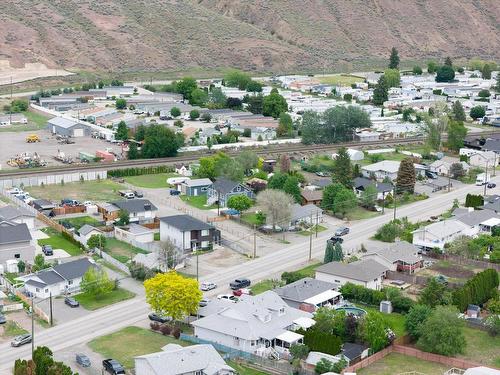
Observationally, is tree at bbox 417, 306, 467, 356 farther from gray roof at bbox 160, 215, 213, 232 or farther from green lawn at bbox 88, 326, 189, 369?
gray roof at bbox 160, 215, 213, 232

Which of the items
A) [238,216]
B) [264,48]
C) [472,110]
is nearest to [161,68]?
[264,48]

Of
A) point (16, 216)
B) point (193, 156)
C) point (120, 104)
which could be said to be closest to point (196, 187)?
point (193, 156)

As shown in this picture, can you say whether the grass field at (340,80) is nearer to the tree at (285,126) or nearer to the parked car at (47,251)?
the tree at (285,126)

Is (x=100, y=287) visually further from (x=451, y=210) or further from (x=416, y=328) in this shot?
(x=451, y=210)

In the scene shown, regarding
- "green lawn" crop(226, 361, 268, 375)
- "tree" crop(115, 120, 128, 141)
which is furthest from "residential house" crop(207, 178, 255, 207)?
"green lawn" crop(226, 361, 268, 375)

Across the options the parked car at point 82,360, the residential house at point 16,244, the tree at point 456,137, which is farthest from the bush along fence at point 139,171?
the parked car at point 82,360

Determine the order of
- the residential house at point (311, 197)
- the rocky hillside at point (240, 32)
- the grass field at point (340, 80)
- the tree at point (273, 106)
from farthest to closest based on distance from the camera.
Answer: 1. the rocky hillside at point (240, 32)
2. the grass field at point (340, 80)
3. the tree at point (273, 106)
4. the residential house at point (311, 197)

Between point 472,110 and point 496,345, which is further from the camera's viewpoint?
point 472,110
